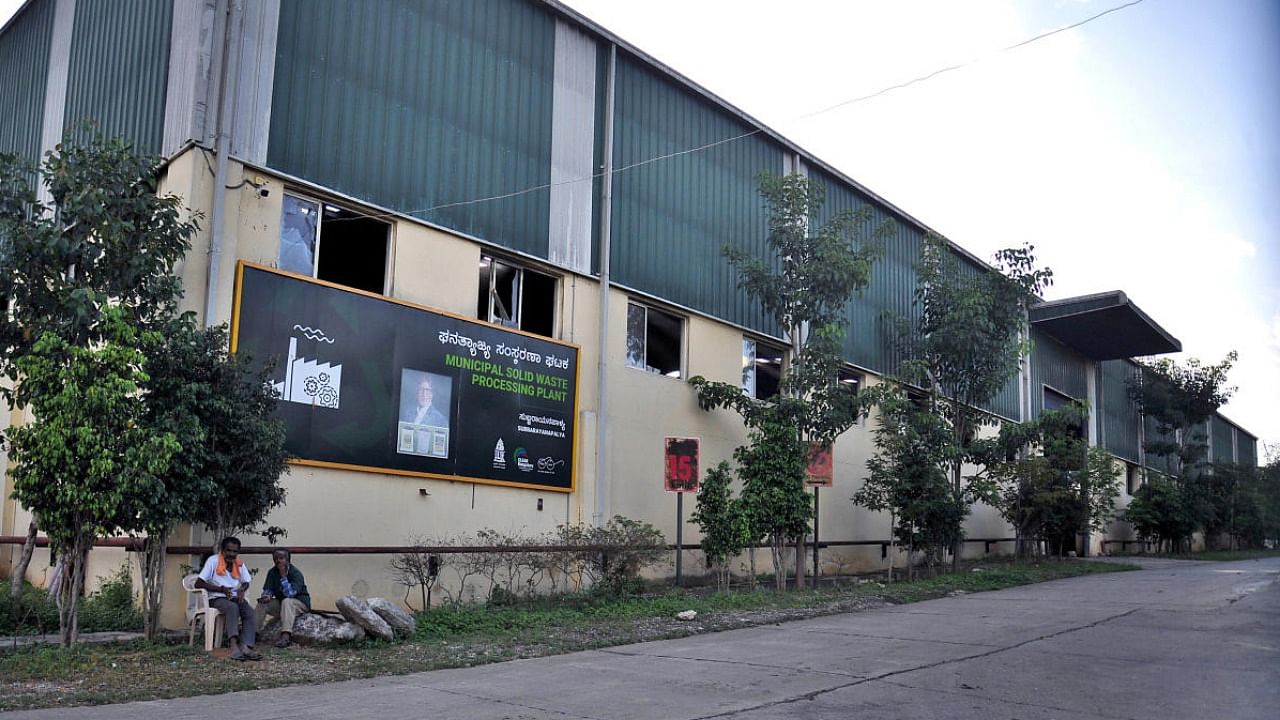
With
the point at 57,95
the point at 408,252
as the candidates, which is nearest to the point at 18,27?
the point at 57,95

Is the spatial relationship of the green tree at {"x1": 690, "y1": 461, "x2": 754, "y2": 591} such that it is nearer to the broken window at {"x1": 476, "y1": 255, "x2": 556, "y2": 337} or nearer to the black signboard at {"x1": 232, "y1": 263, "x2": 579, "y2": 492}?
the black signboard at {"x1": 232, "y1": 263, "x2": 579, "y2": 492}

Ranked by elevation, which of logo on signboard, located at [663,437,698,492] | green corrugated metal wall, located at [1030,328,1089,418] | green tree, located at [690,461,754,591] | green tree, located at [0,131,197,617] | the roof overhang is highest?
the roof overhang

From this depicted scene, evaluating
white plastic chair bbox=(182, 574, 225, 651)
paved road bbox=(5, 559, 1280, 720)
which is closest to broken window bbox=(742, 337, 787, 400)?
paved road bbox=(5, 559, 1280, 720)

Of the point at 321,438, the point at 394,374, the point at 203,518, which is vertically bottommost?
the point at 203,518

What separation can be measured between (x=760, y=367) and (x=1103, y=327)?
1941 cm

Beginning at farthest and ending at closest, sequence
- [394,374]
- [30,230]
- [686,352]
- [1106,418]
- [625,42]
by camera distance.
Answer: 1. [1106,418]
2. [686,352]
3. [625,42]
4. [394,374]
5. [30,230]

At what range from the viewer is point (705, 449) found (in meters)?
20.6

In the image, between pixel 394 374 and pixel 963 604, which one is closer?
pixel 394 374

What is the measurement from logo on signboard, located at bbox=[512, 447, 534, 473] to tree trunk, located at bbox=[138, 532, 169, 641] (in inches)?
240

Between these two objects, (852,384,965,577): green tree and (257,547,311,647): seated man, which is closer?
(257,547,311,647): seated man

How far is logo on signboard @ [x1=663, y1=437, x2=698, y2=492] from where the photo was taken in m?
16.3

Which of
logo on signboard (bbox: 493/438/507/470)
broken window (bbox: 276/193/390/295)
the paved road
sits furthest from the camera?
A: logo on signboard (bbox: 493/438/507/470)

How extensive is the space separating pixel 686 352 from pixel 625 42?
20.2ft

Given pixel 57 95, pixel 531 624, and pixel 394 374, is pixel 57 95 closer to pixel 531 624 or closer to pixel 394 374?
pixel 394 374
